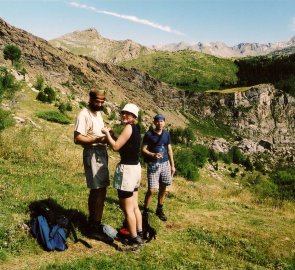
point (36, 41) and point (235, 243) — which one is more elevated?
point (36, 41)

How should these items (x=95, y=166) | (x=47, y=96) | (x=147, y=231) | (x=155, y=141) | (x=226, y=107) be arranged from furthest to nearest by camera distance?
(x=226, y=107) < (x=47, y=96) < (x=155, y=141) < (x=147, y=231) < (x=95, y=166)

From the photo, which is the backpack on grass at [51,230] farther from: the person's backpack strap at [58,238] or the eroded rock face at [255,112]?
the eroded rock face at [255,112]

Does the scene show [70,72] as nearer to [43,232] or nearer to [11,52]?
[11,52]

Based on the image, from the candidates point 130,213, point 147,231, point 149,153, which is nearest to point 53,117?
point 149,153

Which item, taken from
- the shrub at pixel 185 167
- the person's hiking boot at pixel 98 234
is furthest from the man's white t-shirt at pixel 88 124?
the shrub at pixel 185 167

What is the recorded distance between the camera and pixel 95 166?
8500 millimetres

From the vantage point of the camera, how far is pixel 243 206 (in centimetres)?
1496

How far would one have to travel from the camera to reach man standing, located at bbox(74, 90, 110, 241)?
8.24 m

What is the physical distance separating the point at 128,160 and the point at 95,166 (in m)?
0.88

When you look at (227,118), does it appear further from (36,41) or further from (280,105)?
(36,41)

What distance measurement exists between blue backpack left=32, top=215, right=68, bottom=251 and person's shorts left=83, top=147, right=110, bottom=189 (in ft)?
3.89

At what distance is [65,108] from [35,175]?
3193cm

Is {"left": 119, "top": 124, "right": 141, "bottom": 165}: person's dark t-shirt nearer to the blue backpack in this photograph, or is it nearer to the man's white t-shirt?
the man's white t-shirt

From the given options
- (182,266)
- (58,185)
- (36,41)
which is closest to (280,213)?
(182,266)
